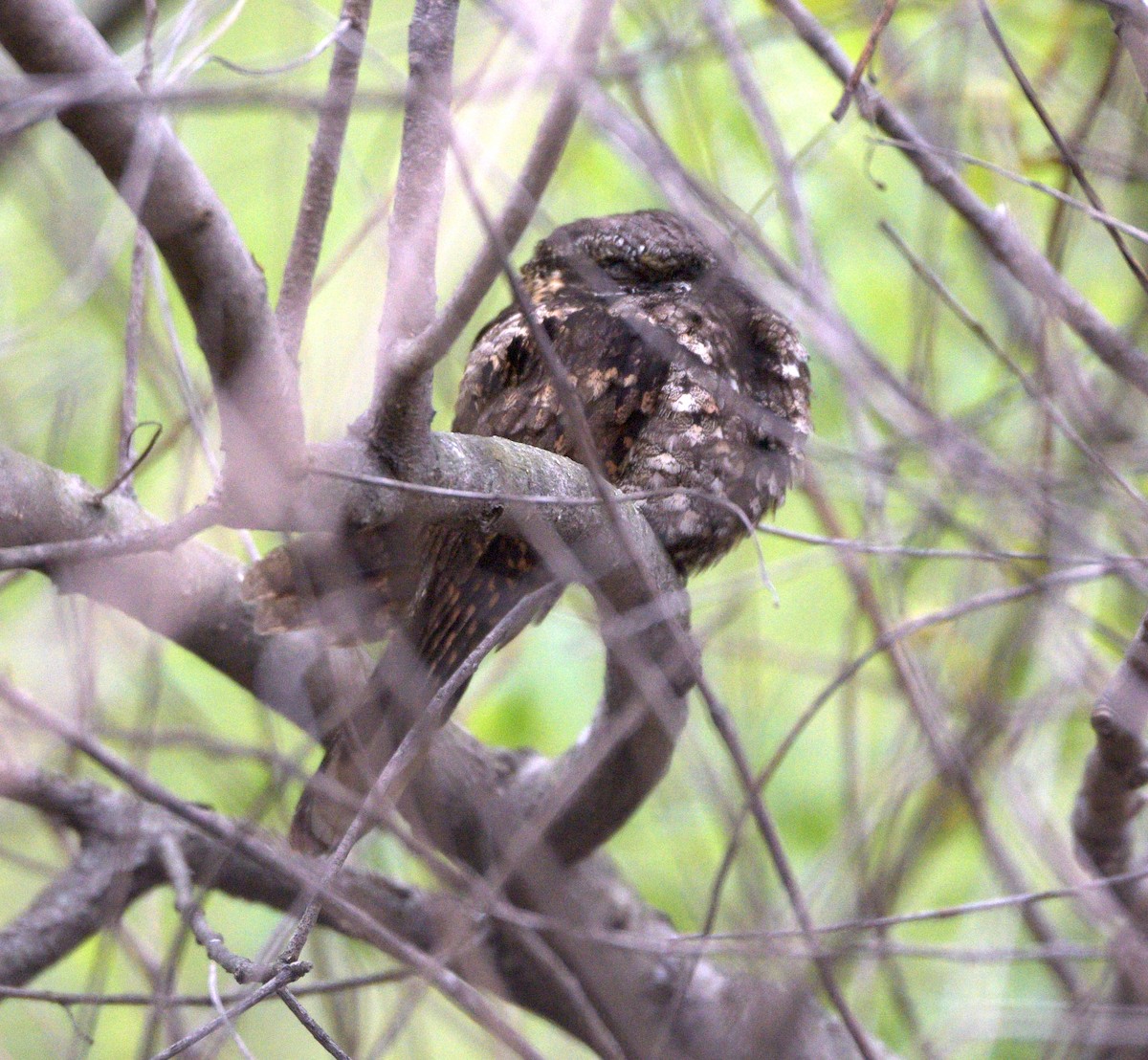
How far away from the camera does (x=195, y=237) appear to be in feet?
3.05

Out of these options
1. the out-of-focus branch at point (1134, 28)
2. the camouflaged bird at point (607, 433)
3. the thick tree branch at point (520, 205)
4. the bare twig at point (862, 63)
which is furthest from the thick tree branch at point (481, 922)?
the out-of-focus branch at point (1134, 28)

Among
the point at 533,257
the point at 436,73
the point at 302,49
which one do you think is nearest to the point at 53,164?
the point at 302,49

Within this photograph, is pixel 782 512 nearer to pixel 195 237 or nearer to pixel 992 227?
pixel 992 227

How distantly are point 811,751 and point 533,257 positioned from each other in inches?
73.8

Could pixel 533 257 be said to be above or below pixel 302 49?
below

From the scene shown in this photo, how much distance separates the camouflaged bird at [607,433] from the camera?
184cm

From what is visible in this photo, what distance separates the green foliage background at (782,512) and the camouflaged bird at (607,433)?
0.50 ft

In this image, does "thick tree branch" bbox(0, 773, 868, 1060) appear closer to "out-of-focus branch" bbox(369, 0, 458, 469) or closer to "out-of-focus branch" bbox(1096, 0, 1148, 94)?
"out-of-focus branch" bbox(369, 0, 458, 469)

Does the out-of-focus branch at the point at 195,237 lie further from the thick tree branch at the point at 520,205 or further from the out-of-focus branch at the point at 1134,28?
the out-of-focus branch at the point at 1134,28

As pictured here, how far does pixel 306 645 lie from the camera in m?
2.07

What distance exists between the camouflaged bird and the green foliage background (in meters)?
0.15

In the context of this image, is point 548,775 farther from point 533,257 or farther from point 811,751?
point 811,751

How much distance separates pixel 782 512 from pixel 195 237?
303cm

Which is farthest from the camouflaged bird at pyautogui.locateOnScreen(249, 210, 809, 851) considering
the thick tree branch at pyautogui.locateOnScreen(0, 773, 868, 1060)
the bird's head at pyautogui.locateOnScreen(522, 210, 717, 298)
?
the thick tree branch at pyautogui.locateOnScreen(0, 773, 868, 1060)
